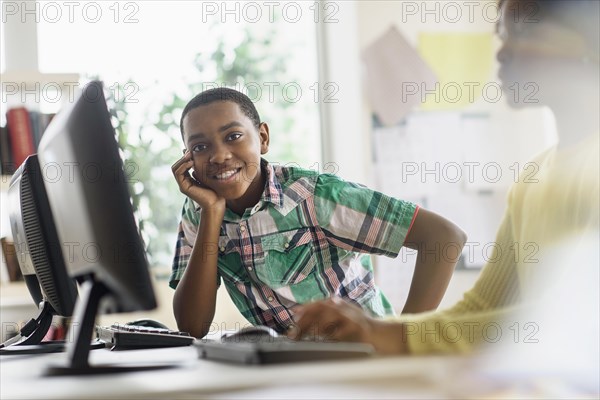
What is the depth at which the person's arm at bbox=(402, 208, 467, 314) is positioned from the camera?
1689 millimetres

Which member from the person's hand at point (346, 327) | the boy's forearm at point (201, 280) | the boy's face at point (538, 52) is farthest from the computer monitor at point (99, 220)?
the boy's forearm at point (201, 280)

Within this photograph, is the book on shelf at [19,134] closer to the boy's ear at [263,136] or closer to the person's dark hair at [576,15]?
the boy's ear at [263,136]

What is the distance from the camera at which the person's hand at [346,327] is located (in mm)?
953

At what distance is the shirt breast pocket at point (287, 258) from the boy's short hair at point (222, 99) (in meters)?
0.31

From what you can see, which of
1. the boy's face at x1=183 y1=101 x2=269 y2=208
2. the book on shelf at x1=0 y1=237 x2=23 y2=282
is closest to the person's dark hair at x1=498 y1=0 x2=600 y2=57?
the boy's face at x1=183 y1=101 x2=269 y2=208

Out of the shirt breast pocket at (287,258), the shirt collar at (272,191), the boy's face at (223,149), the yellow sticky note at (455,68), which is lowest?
the shirt breast pocket at (287,258)

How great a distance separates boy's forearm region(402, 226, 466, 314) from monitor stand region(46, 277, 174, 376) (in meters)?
0.90

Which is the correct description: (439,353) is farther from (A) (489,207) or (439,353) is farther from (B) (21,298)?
(A) (489,207)

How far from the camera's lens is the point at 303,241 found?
174cm

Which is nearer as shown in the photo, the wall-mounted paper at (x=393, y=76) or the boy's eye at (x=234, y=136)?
the boy's eye at (x=234, y=136)

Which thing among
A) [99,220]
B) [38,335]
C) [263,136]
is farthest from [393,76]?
[99,220]

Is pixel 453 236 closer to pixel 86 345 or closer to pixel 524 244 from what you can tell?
pixel 524 244

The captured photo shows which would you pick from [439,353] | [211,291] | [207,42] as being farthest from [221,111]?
[207,42]

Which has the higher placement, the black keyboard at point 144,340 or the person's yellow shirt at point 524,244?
the person's yellow shirt at point 524,244
